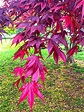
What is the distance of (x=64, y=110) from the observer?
2.08 metres

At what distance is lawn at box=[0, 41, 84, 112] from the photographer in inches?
83.6

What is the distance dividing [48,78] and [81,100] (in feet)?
2.32

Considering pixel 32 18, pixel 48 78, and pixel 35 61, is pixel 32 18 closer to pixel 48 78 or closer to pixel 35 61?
pixel 35 61

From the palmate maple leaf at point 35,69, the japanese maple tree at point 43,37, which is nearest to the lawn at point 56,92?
the japanese maple tree at point 43,37

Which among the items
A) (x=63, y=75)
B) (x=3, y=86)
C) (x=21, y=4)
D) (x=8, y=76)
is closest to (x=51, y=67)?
(x=63, y=75)

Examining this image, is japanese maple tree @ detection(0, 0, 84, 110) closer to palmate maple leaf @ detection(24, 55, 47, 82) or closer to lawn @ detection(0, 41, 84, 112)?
palmate maple leaf @ detection(24, 55, 47, 82)

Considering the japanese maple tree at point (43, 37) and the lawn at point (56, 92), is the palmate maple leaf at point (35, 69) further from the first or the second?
the lawn at point (56, 92)

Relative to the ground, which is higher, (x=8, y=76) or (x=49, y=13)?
(x=49, y=13)

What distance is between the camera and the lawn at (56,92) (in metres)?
2.12

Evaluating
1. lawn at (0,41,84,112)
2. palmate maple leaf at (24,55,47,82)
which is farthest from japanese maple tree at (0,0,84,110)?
lawn at (0,41,84,112)

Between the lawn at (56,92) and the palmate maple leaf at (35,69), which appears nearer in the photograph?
the palmate maple leaf at (35,69)

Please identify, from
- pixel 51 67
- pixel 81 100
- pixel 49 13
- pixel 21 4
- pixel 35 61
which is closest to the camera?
pixel 35 61

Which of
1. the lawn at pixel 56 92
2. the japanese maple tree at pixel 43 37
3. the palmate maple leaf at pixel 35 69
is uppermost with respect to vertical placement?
the japanese maple tree at pixel 43 37

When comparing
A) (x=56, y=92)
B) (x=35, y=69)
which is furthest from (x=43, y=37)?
(x=56, y=92)
